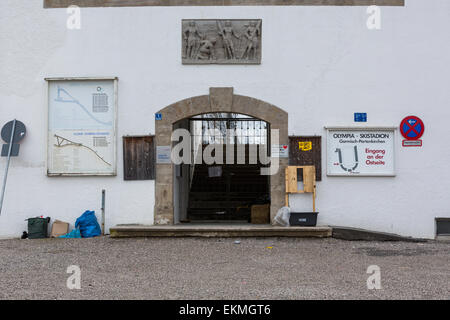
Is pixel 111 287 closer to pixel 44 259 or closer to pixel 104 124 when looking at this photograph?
pixel 44 259

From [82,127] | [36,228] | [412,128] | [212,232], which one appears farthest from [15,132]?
[412,128]

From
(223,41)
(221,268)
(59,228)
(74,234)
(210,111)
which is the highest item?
(223,41)

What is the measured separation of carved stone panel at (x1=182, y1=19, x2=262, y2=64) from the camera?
9.70 metres

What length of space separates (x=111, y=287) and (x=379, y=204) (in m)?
5.87

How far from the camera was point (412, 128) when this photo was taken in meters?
9.52

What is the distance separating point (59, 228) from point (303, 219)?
4.70 metres

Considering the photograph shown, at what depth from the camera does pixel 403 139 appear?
956 centimetres

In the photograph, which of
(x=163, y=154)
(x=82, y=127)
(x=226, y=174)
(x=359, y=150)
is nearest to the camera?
(x=359, y=150)

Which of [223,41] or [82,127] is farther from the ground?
[223,41]

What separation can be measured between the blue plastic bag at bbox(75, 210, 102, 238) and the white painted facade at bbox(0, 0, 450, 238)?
24cm

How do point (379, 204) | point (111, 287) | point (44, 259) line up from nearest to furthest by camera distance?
1. point (111, 287)
2. point (44, 259)
3. point (379, 204)

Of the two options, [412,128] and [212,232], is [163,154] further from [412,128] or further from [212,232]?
[412,128]

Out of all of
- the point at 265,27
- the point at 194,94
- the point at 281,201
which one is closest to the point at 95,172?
the point at 194,94

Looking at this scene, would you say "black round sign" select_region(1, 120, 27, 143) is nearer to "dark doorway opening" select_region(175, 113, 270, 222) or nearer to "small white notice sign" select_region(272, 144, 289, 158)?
"dark doorway opening" select_region(175, 113, 270, 222)
